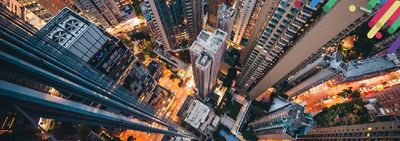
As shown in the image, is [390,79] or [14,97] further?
[390,79]

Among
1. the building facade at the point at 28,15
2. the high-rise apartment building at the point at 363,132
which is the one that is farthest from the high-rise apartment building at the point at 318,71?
the building facade at the point at 28,15

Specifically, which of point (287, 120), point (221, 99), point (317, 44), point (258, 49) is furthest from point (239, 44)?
point (317, 44)

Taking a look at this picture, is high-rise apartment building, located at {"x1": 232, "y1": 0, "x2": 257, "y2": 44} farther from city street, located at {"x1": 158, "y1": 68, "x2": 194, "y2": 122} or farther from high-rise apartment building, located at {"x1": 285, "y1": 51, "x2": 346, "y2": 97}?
high-rise apartment building, located at {"x1": 285, "y1": 51, "x2": 346, "y2": 97}

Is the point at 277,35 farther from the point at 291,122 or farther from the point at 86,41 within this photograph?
the point at 86,41

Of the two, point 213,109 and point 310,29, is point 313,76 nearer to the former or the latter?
point 213,109

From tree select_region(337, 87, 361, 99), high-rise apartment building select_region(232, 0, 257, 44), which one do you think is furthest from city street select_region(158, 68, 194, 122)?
tree select_region(337, 87, 361, 99)
